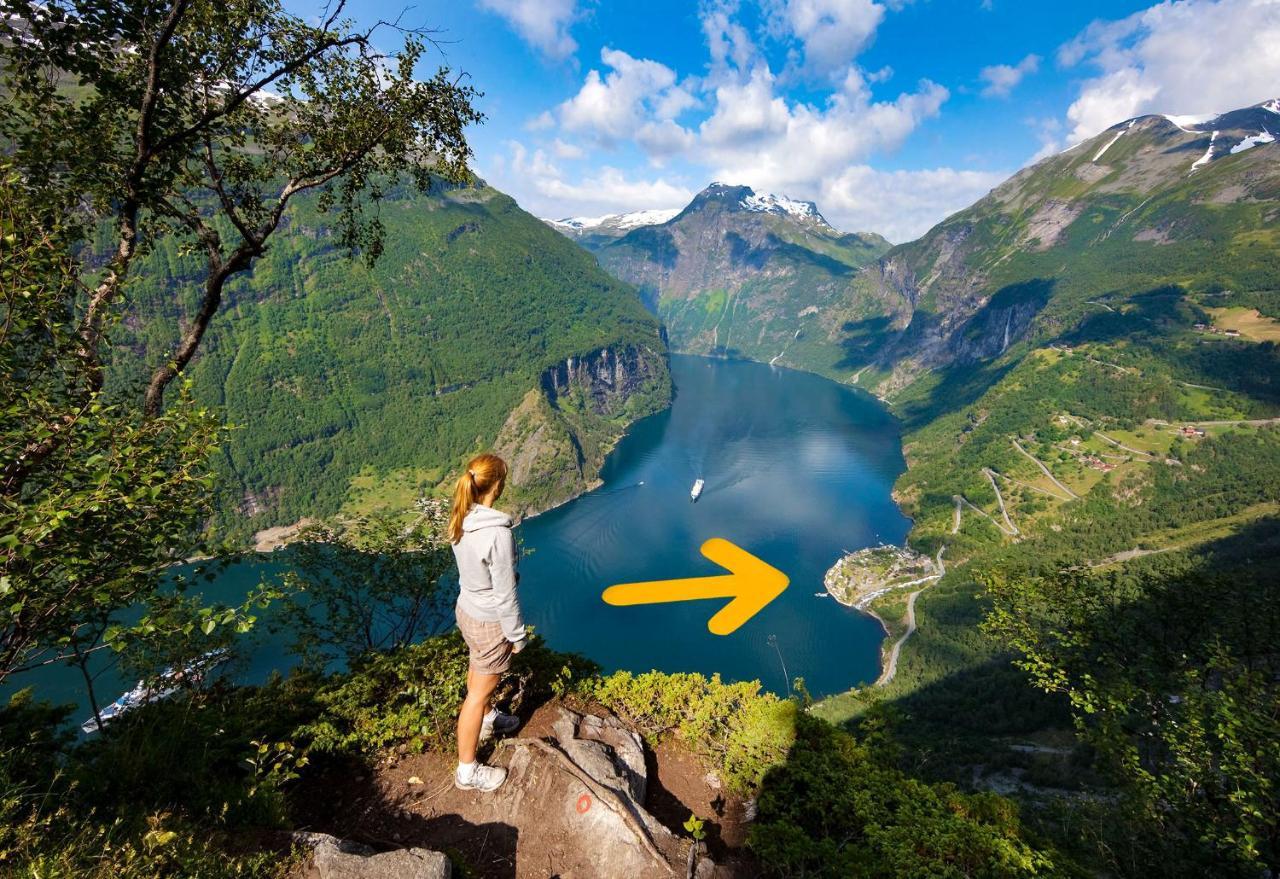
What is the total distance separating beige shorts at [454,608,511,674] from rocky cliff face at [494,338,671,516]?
9352 centimetres

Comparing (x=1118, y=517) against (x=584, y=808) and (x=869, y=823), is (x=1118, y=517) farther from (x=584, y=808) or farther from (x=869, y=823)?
(x=584, y=808)

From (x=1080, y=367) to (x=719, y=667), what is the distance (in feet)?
381

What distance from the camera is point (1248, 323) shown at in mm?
106250

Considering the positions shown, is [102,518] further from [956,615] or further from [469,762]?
[956,615]

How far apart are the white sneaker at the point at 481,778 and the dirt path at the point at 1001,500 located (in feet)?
322

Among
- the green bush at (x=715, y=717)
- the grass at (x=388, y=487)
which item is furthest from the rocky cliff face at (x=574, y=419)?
the green bush at (x=715, y=717)

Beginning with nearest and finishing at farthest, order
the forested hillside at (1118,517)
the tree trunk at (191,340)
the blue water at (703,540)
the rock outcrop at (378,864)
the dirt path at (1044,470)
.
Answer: the rock outcrop at (378,864)
the tree trunk at (191,340)
the forested hillside at (1118,517)
the blue water at (703,540)
the dirt path at (1044,470)

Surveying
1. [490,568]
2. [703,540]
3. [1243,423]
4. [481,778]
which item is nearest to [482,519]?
[490,568]

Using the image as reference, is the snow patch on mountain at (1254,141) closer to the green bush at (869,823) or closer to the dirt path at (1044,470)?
the dirt path at (1044,470)

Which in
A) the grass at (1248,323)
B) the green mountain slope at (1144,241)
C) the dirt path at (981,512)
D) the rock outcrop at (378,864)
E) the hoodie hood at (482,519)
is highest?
the green mountain slope at (1144,241)

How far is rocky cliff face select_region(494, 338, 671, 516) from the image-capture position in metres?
110

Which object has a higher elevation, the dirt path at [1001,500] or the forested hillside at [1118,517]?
the forested hillside at [1118,517]

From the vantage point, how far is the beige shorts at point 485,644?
4723 millimetres

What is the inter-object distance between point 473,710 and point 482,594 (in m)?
1.09
